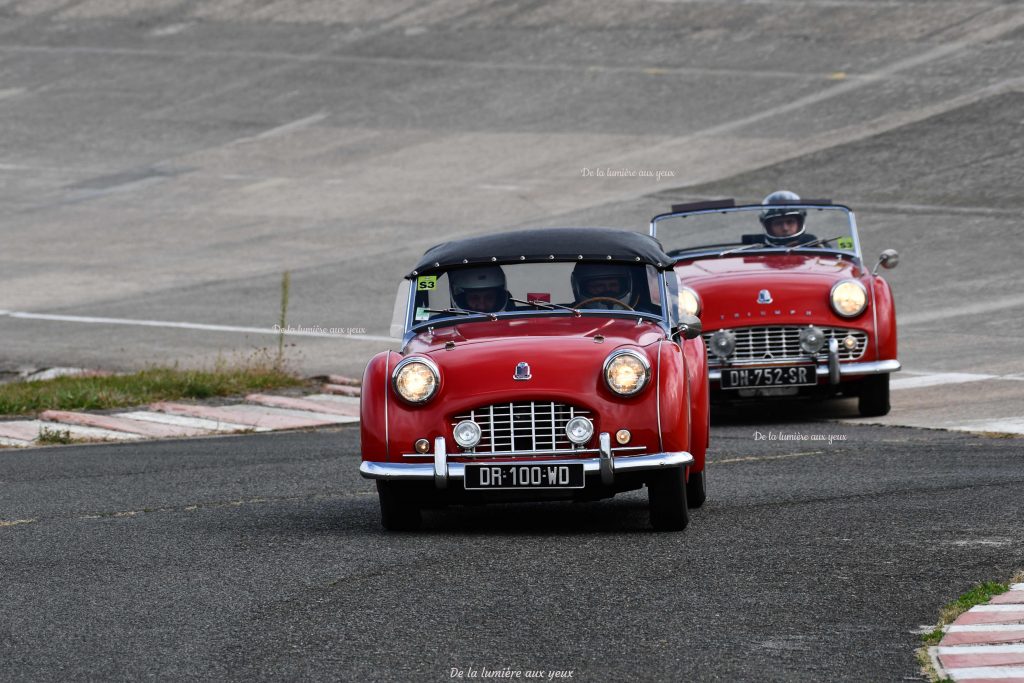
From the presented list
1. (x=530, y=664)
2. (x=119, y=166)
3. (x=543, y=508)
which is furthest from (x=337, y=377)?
(x=119, y=166)

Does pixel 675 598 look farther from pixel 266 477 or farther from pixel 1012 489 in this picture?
pixel 266 477

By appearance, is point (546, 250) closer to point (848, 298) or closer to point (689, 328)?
point (689, 328)

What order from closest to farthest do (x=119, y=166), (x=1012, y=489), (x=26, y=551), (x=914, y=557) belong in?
A: (x=914, y=557), (x=26, y=551), (x=1012, y=489), (x=119, y=166)

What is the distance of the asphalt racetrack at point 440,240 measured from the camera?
23.1 feet

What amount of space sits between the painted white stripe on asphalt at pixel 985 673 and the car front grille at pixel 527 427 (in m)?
2.94

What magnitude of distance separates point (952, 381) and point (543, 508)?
22.5 ft

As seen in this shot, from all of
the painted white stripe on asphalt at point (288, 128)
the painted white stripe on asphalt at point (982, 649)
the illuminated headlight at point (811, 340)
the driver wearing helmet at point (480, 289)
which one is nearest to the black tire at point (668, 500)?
the driver wearing helmet at point (480, 289)

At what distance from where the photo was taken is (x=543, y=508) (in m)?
9.87

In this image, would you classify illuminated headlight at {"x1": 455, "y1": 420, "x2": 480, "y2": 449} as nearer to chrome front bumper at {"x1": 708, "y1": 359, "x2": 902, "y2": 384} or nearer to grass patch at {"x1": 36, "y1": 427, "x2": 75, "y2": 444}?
chrome front bumper at {"x1": 708, "y1": 359, "x2": 902, "y2": 384}

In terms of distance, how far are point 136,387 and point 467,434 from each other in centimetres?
769

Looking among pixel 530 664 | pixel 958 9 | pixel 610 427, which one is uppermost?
pixel 958 9

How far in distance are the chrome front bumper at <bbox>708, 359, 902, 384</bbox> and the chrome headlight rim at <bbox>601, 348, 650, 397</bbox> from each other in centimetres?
506

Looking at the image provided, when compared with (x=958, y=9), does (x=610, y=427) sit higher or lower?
lower

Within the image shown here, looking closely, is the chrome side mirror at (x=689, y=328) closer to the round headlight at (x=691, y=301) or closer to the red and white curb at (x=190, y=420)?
the round headlight at (x=691, y=301)
